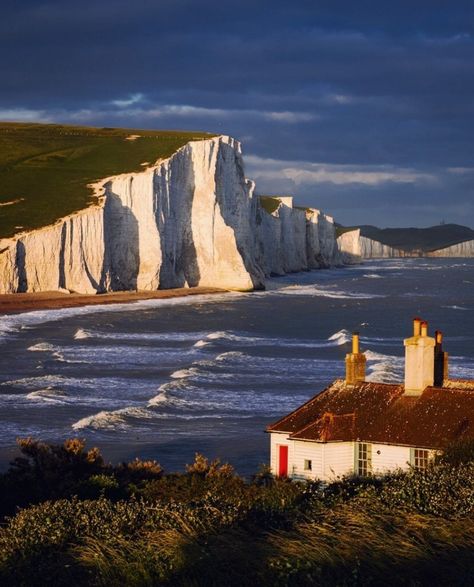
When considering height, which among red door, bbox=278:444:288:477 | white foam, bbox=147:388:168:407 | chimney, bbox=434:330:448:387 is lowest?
white foam, bbox=147:388:168:407

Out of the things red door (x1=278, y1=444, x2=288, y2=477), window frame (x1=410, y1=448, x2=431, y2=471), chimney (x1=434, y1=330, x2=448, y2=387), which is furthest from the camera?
chimney (x1=434, y1=330, x2=448, y2=387)

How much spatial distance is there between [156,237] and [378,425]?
259 ft

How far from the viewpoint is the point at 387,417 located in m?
19.6

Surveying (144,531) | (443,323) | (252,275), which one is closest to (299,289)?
(252,275)

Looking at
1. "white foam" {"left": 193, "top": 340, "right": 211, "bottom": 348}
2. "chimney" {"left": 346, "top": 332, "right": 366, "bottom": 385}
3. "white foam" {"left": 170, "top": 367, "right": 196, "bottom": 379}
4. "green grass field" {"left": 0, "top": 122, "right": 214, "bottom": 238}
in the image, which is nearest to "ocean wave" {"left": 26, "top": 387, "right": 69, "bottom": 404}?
"white foam" {"left": 170, "top": 367, "right": 196, "bottom": 379}

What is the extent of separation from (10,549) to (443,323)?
2463 inches

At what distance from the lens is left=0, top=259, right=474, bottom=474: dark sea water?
31188 millimetres

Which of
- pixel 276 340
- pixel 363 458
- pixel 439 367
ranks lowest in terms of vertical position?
pixel 276 340

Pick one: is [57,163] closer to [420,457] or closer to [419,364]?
[419,364]

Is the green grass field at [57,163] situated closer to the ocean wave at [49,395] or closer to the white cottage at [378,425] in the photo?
the ocean wave at [49,395]

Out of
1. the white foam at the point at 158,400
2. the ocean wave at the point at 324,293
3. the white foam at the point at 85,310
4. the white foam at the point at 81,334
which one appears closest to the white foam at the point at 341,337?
the white foam at the point at 81,334

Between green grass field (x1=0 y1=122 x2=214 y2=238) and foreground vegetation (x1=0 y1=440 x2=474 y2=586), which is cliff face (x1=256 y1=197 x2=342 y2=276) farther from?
foreground vegetation (x1=0 y1=440 x2=474 y2=586)

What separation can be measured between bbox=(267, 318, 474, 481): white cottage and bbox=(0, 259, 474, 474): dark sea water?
253 inches

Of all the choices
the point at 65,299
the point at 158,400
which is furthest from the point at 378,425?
the point at 65,299
